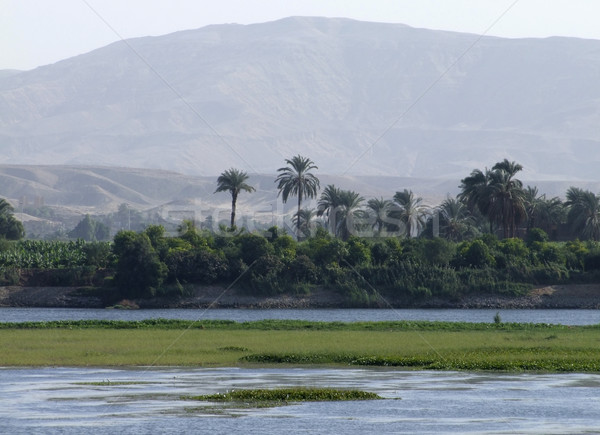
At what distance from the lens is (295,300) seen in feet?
468

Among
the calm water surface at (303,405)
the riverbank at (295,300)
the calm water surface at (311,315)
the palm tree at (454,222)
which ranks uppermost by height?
the palm tree at (454,222)

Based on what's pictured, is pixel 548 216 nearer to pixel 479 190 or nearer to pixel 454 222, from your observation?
pixel 454 222

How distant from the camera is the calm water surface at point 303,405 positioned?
35.7 m

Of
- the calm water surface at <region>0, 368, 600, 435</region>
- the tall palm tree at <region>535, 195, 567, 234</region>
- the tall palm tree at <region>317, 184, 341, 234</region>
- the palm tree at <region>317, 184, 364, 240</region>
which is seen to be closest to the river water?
the calm water surface at <region>0, 368, 600, 435</region>

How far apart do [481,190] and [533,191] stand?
45.3m

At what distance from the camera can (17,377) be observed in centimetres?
4831

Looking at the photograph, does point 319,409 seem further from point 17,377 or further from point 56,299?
point 56,299

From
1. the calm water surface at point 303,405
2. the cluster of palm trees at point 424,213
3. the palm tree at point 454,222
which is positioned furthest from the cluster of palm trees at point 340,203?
the calm water surface at point 303,405

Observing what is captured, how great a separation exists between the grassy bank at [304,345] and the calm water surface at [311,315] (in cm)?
2399

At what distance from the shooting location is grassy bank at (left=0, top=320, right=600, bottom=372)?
5525 centimetres

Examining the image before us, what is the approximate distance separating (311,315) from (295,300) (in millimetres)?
20965

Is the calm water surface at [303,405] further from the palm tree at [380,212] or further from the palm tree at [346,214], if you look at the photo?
the palm tree at [380,212]

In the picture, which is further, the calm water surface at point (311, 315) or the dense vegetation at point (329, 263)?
the dense vegetation at point (329, 263)

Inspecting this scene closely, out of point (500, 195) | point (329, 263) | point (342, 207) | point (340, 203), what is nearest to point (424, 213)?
point (342, 207)
